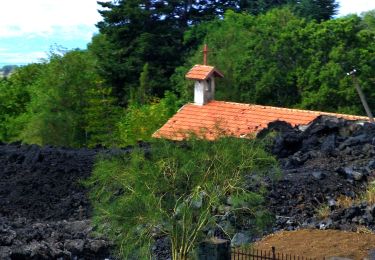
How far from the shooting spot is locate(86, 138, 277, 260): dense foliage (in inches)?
580

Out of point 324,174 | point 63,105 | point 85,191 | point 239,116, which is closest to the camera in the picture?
point 324,174

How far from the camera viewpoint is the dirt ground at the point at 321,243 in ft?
55.2

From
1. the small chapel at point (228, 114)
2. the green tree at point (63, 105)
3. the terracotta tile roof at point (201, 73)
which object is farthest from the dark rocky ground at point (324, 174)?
the green tree at point (63, 105)

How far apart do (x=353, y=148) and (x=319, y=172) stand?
9.87ft

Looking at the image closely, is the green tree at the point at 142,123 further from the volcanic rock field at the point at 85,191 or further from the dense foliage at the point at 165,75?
the volcanic rock field at the point at 85,191

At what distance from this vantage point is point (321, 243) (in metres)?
17.4

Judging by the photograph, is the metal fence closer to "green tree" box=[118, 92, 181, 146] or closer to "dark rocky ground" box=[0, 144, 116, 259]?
"dark rocky ground" box=[0, 144, 116, 259]

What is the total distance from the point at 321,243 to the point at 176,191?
3.64m

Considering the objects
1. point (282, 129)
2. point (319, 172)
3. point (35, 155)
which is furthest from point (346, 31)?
point (319, 172)

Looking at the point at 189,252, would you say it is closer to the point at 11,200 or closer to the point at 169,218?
the point at 169,218

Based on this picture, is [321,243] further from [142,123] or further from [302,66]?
[302,66]

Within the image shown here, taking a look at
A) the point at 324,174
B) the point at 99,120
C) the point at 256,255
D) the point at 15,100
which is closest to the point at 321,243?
the point at 256,255

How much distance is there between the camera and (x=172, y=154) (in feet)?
49.6

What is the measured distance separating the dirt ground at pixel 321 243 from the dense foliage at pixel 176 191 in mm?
1955
